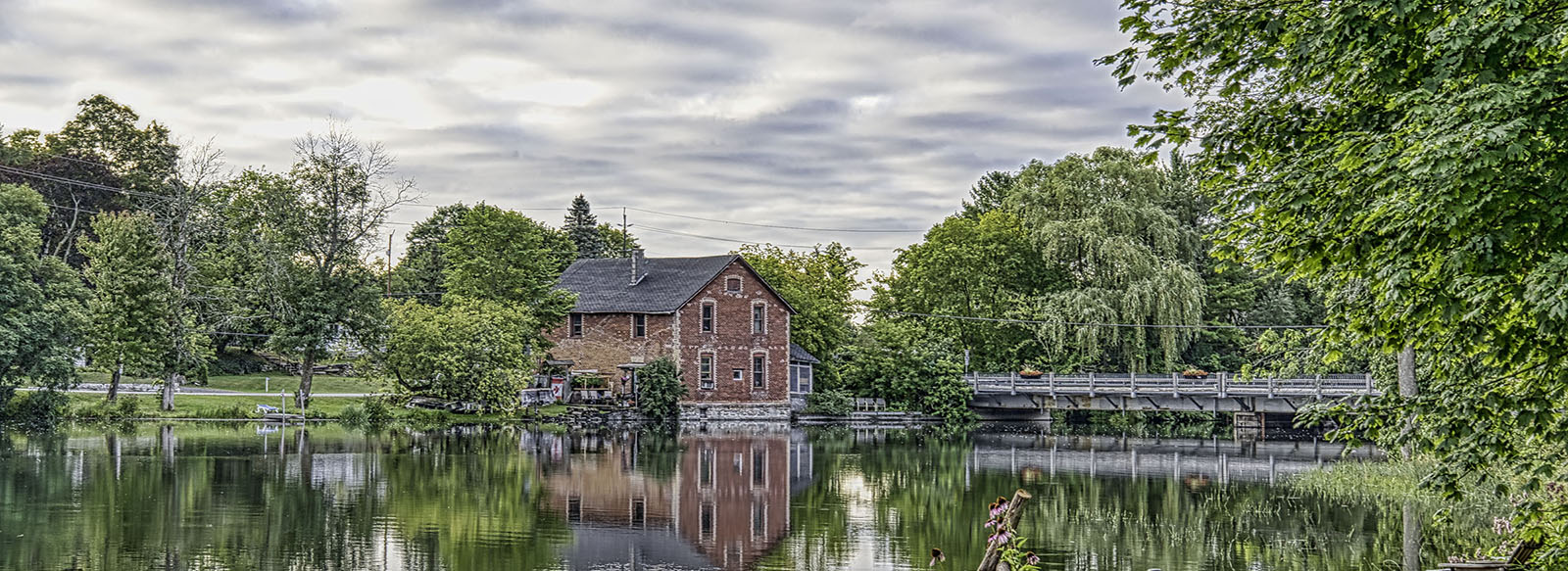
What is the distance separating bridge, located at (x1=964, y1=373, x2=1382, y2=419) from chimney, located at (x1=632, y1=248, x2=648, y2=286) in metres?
14.5

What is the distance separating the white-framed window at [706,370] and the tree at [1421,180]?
4323 centimetres

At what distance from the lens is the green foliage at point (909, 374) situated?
54500 millimetres

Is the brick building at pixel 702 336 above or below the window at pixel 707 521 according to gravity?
above

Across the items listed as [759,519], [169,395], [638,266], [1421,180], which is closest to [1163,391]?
[638,266]

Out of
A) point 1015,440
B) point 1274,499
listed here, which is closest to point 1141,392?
point 1015,440

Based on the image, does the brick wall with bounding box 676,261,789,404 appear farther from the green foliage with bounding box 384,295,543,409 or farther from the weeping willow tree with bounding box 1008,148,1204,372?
the weeping willow tree with bounding box 1008,148,1204,372

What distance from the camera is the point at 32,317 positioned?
1451 inches

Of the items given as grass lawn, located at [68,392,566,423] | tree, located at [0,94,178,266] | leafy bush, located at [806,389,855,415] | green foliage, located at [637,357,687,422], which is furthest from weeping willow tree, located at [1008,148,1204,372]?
tree, located at [0,94,178,266]

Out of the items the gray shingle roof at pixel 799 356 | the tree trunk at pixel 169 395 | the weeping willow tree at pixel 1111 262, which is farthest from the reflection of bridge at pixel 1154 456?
the tree trunk at pixel 169 395

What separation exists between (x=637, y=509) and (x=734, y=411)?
1274 inches

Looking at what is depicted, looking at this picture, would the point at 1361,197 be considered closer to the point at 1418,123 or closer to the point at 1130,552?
the point at 1418,123

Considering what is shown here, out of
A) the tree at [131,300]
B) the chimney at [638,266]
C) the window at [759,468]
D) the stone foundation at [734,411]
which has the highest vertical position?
the chimney at [638,266]

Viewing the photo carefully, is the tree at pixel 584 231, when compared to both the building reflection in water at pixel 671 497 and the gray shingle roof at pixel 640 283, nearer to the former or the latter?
the gray shingle roof at pixel 640 283

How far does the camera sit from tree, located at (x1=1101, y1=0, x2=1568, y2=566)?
294 inches
